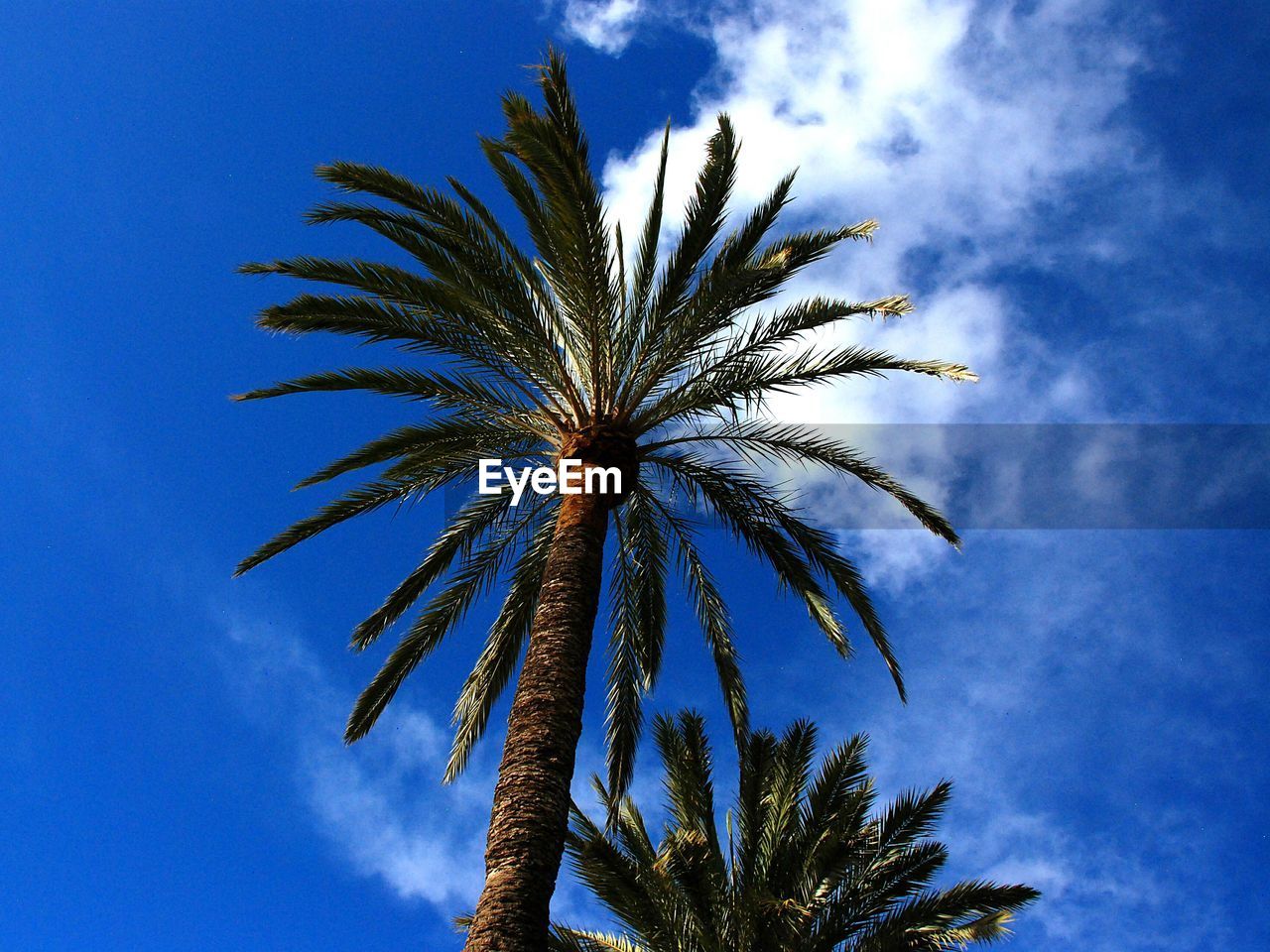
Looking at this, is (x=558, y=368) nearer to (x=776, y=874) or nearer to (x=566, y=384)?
(x=566, y=384)

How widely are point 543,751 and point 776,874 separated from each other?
5.62 metres

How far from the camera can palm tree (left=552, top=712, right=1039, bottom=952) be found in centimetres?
977

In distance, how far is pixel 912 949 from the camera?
972 centimetres

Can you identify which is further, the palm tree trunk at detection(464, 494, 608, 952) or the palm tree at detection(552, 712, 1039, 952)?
the palm tree at detection(552, 712, 1039, 952)

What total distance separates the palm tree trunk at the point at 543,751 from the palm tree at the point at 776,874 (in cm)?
361

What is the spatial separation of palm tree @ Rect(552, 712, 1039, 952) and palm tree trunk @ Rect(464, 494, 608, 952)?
11.9ft

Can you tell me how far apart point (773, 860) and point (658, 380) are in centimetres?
604

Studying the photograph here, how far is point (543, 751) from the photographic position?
6.48 meters

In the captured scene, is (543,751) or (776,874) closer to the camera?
(543,751)

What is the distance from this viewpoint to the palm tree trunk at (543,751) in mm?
5598

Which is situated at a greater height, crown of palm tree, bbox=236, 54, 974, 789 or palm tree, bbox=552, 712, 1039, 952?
crown of palm tree, bbox=236, 54, 974, 789

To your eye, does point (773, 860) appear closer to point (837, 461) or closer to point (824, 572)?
point (824, 572)

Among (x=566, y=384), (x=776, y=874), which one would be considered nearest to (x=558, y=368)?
(x=566, y=384)

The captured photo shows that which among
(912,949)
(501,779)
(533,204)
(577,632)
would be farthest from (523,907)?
(533,204)
